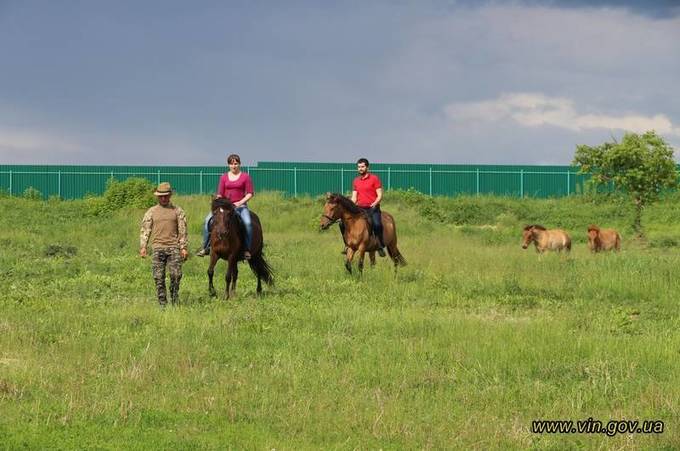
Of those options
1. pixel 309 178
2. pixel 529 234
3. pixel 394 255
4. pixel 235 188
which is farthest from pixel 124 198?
pixel 235 188

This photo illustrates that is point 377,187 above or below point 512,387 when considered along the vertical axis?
above

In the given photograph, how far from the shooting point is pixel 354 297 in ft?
52.6

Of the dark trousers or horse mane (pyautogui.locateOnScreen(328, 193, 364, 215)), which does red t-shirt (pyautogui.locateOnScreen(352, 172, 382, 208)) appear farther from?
horse mane (pyautogui.locateOnScreen(328, 193, 364, 215))

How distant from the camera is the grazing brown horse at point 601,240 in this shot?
27297mm

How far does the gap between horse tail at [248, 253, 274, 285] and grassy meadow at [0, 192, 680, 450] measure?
1.20 feet

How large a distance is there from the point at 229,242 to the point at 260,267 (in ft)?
3.84

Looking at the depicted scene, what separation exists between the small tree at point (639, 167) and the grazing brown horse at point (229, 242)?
2326cm

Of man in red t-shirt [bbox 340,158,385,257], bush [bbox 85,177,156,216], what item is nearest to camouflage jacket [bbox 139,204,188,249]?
man in red t-shirt [bbox 340,158,385,257]

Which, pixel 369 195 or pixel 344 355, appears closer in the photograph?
pixel 344 355

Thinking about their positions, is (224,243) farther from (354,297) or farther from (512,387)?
(512,387)

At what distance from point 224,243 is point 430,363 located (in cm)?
636

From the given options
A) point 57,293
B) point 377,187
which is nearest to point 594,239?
point 377,187

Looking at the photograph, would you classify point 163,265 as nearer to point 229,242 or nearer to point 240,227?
point 229,242

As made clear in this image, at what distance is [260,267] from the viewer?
1712cm
